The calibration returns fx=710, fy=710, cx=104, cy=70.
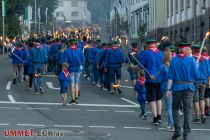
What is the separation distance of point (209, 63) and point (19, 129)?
5.29 meters

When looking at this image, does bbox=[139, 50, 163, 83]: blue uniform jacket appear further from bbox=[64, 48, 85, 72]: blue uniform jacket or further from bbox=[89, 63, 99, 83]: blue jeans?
bbox=[89, 63, 99, 83]: blue jeans

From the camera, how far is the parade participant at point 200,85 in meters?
16.6

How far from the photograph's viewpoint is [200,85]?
55.3ft

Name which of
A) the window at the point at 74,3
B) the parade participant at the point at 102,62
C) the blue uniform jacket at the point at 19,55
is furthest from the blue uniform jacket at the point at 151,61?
the window at the point at 74,3

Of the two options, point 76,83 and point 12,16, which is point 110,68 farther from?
point 12,16

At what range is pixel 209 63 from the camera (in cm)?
1716

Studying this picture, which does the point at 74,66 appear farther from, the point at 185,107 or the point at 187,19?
the point at 187,19

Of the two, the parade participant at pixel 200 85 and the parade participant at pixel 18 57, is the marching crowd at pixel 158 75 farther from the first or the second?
the parade participant at pixel 18 57

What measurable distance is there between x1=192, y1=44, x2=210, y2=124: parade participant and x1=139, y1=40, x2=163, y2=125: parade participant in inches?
38.6

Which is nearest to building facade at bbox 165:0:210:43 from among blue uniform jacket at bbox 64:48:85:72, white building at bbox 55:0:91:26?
blue uniform jacket at bbox 64:48:85:72

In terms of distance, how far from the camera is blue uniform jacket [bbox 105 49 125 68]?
81.5 feet

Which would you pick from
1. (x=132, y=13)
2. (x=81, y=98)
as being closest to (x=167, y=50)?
(x=81, y=98)

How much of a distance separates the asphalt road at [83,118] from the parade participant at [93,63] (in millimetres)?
4112

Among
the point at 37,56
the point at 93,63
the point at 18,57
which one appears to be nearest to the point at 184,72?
the point at 37,56
